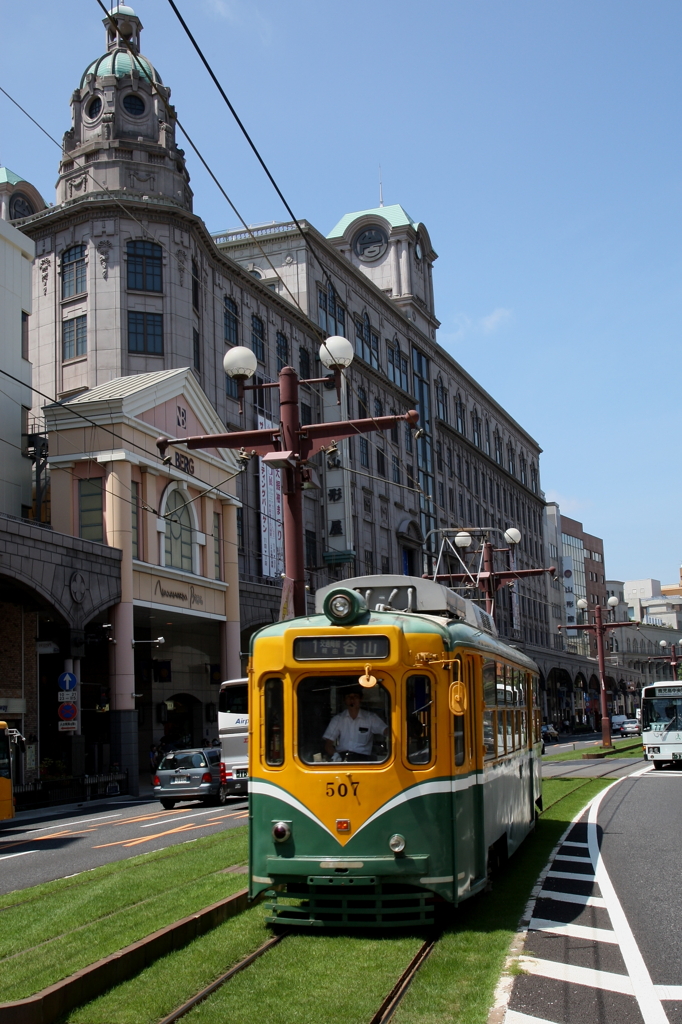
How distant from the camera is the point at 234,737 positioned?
87.7 feet

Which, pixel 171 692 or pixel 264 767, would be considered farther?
pixel 171 692

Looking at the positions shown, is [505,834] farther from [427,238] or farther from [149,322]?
[427,238]

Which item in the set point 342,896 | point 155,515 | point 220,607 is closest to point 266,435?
point 342,896

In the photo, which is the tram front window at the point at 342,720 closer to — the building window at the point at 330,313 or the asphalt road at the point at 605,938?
the asphalt road at the point at 605,938

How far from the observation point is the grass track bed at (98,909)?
305 inches

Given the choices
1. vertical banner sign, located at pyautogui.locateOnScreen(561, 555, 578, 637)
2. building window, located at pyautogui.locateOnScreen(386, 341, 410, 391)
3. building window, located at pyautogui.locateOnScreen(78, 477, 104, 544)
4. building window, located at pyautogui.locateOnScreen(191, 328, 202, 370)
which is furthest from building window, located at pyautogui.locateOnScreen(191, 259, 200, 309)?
vertical banner sign, located at pyautogui.locateOnScreen(561, 555, 578, 637)

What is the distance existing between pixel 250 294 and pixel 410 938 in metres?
45.3

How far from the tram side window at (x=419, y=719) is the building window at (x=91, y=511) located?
28.5 m

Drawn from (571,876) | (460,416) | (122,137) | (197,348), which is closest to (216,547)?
(197,348)

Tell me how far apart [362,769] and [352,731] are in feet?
1.09

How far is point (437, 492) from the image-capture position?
74.9 metres

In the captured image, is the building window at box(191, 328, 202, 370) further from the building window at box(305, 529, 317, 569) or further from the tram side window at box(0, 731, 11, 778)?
the tram side window at box(0, 731, 11, 778)

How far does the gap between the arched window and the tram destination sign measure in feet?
96.4

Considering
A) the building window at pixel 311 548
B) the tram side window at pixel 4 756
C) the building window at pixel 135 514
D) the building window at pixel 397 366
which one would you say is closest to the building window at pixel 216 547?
the building window at pixel 135 514
